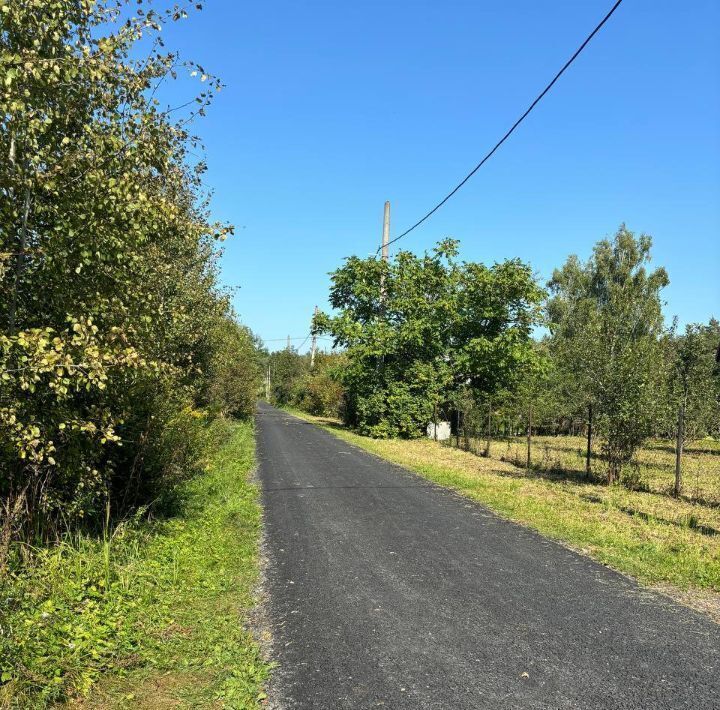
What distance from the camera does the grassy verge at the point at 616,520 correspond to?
20.9 ft

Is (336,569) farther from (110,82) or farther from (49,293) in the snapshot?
(110,82)

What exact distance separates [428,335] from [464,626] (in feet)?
69.9

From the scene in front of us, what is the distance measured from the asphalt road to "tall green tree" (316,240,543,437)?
1681cm

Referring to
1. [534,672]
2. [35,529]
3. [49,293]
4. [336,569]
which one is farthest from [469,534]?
[49,293]

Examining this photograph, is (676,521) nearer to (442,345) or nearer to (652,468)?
(652,468)

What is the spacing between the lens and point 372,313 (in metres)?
27.8

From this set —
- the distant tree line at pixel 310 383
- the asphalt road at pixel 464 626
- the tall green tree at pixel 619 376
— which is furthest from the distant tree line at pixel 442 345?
the asphalt road at pixel 464 626

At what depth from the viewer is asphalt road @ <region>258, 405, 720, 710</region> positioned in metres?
3.75

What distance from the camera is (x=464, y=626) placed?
187 inches

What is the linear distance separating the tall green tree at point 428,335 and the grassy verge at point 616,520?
9631 mm

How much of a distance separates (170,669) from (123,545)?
8.00ft

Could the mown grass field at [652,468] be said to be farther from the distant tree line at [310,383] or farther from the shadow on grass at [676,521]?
the distant tree line at [310,383]

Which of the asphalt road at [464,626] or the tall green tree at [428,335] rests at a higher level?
the tall green tree at [428,335]

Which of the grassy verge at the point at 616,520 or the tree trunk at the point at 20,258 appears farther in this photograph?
the grassy verge at the point at 616,520
